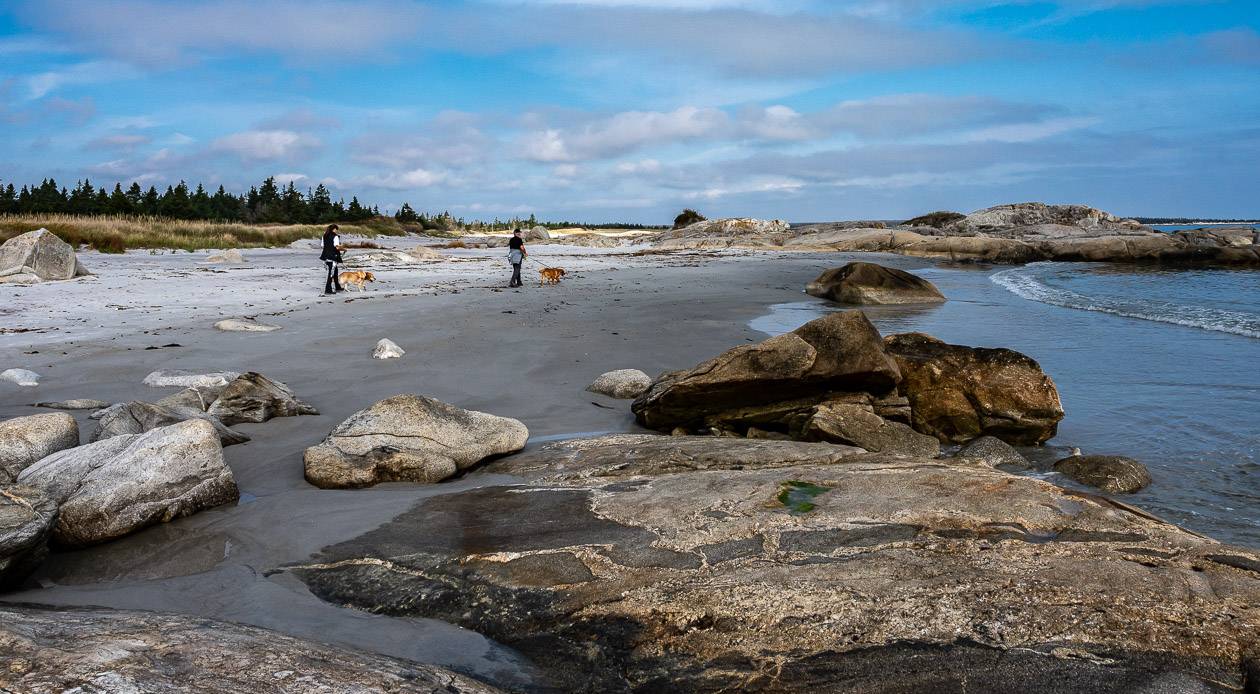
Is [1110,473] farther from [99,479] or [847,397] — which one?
[99,479]

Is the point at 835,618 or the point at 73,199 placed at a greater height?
the point at 73,199

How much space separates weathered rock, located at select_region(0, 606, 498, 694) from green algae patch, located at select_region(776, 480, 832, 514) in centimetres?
180

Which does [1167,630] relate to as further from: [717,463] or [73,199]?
[73,199]

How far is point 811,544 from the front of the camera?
135 inches

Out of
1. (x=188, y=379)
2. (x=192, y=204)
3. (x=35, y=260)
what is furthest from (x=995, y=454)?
(x=192, y=204)

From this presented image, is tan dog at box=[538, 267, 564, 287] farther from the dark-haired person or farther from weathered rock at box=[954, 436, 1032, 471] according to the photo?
weathered rock at box=[954, 436, 1032, 471]

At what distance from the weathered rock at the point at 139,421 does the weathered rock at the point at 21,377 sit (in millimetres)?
2516

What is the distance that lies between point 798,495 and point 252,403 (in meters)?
4.58

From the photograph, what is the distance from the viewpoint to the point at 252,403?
21.3 ft

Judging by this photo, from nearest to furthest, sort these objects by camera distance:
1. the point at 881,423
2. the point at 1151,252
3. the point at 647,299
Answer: the point at 881,423
the point at 647,299
the point at 1151,252

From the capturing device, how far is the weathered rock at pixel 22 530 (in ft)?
11.3

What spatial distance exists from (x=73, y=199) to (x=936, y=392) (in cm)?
6479

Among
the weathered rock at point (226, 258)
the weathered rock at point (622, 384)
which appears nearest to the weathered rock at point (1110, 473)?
the weathered rock at point (622, 384)

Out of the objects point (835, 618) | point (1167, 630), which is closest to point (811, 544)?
point (835, 618)
